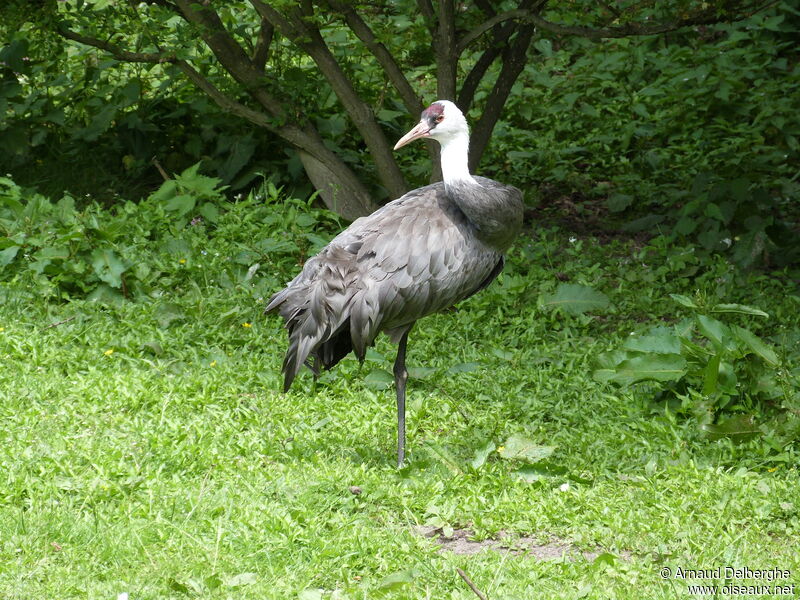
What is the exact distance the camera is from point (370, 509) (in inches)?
173

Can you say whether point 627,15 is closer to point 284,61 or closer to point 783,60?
point 284,61

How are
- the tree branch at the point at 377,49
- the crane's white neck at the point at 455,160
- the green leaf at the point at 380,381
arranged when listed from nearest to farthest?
the crane's white neck at the point at 455,160 → the green leaf at the point at 380,381 → the tree branch at the point at 377,49

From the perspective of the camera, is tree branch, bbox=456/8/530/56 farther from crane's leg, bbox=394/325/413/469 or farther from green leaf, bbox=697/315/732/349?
crane's leg, bbox=394/325/413/469

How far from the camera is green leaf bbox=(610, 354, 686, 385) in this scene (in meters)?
5.29

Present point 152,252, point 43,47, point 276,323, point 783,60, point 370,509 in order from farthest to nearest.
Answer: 1. point 783,60
2. point 43,47
3. point 152,252
4. point 276,323
5. point 370,509

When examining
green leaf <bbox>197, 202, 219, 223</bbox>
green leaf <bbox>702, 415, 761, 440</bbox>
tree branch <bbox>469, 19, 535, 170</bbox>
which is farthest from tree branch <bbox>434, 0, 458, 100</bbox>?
green leaf <bbox>702, 415, 761, 440</bbox>

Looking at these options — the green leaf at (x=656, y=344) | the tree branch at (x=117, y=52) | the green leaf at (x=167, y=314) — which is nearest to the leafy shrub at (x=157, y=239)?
the green leaf at (x=167, y=314)

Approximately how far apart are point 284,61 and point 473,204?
4437 millimetres

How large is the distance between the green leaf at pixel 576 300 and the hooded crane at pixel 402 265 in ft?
5.33

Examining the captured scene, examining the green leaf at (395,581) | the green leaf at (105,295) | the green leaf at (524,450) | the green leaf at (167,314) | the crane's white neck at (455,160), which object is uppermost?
the crane's white neck at (455,160)

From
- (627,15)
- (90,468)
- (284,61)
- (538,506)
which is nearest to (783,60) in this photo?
(627,15)

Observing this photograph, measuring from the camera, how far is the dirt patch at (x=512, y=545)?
4.06 m

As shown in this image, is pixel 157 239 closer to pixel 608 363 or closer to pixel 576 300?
pixel 576 300

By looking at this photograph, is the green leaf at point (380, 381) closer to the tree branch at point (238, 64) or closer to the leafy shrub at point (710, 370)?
the leafy shrub at point (710, 370)
